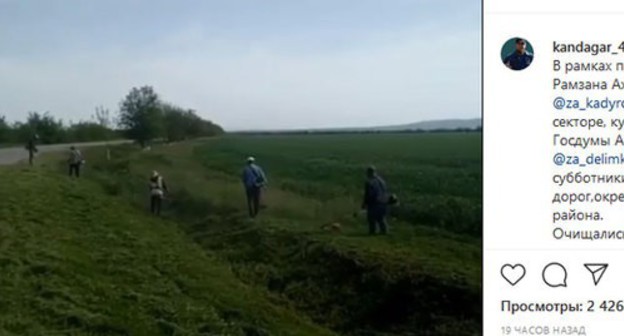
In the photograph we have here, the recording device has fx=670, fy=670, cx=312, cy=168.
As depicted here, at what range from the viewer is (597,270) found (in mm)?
1288

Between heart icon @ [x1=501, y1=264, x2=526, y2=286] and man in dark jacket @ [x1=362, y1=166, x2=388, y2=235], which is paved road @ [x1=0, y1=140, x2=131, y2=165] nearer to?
man in dark jacket @ [x1=362, y1=166, x2=388, y2=235]

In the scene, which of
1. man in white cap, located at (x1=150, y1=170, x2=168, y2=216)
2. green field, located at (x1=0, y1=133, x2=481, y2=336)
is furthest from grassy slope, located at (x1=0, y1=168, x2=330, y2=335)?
man in white cap, located at (x1=150, y1=170, x2=168, y2=216)

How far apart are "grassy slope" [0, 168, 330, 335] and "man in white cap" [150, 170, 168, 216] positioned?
0.11 metres

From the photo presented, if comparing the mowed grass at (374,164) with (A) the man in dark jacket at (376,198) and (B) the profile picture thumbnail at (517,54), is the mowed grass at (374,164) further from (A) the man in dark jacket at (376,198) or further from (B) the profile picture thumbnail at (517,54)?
(B) the profile picture thumbnail at (517,54)

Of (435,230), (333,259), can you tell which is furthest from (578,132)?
(333,259)

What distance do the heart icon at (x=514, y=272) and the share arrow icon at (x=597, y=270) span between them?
0.12m

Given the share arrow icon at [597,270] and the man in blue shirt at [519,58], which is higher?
the man in blue shirt at [519,58]

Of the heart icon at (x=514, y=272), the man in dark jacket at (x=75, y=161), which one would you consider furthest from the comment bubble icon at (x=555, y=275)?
the man in dark jacket at (x=75, y=161)

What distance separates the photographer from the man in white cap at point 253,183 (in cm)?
288

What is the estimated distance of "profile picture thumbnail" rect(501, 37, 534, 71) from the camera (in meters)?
1.30

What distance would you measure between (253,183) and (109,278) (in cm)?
78

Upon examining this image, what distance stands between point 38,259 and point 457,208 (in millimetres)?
1958

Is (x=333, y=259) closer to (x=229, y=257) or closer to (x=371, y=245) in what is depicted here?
(x=371, y=245)

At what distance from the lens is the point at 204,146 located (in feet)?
8.29
